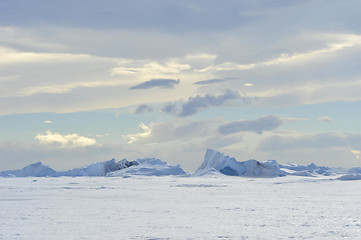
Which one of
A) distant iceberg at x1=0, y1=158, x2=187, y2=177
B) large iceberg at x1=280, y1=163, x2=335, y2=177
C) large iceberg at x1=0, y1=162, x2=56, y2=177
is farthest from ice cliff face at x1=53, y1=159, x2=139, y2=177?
large iceberg at x1=280, y1=163, x2=335, y2=177

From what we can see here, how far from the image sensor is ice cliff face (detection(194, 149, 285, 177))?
5691 centimetres

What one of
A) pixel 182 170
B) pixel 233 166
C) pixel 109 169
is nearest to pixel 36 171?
pixel 109 169

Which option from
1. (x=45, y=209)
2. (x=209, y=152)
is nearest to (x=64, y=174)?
(x=209, y=152)

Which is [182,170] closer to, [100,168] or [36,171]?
[100,168]

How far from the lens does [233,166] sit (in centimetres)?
6022

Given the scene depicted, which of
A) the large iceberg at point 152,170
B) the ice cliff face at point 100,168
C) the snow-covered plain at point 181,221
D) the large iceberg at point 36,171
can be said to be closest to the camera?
the snow-covered plain at point 181,221

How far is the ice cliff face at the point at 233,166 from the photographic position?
5691 centimetres

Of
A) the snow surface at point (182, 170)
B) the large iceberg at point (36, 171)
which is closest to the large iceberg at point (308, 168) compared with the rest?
the snow surface at point (182, 170)

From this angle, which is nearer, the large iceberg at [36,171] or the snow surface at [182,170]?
the snow surface at [182,170]

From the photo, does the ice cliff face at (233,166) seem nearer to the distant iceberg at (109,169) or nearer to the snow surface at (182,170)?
the snow surface at (182,170)

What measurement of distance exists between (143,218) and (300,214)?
558 cm

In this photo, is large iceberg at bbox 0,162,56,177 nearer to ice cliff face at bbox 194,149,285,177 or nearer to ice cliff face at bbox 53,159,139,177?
ice cliff face at bbox 53,159,139,177

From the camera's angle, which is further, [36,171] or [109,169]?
[109,169]

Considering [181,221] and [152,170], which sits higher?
[152,170]
